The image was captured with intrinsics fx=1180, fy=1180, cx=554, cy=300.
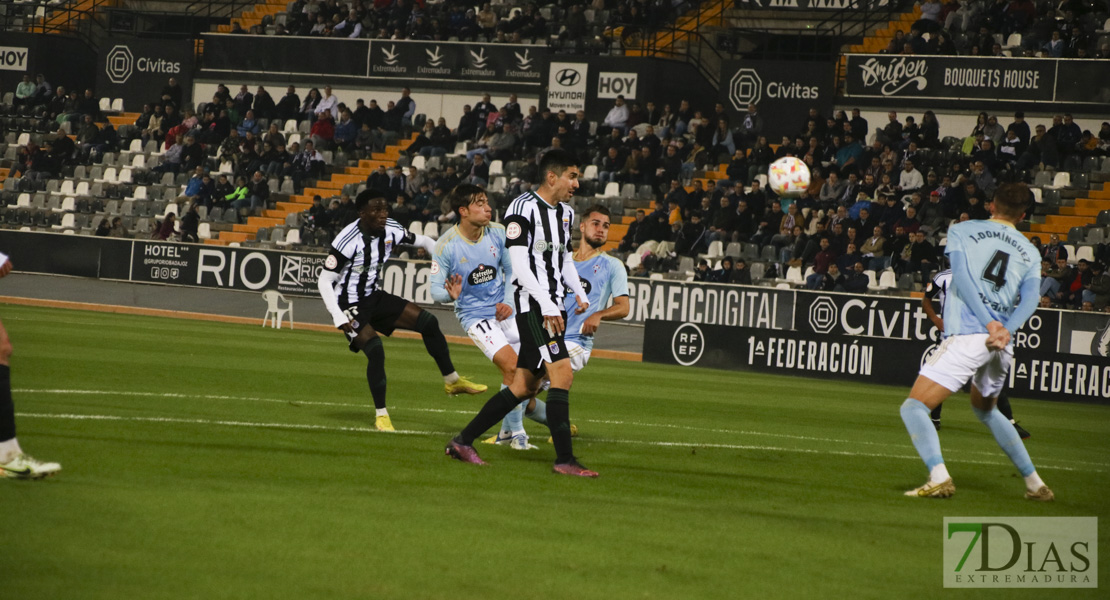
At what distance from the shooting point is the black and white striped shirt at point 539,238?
8070mm

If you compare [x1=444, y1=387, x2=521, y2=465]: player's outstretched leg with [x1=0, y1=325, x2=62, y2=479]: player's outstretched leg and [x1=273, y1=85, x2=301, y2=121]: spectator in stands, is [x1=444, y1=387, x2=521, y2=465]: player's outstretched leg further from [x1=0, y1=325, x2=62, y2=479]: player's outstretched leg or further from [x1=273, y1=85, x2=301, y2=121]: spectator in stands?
[x1=273, y1=85, x2=301, y2=121]: spectator in stands

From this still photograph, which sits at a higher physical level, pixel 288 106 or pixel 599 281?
pixel 288 106

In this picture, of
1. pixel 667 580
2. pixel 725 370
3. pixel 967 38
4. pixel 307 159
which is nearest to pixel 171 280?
pixel 307 159

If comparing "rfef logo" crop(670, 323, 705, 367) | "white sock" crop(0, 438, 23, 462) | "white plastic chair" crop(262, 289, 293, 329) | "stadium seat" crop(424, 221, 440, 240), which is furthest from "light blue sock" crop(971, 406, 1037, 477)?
"stadium seat" crop(424, 221, 440, 240)

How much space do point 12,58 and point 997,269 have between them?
40.9 m

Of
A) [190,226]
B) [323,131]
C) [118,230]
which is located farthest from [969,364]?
[323,131]

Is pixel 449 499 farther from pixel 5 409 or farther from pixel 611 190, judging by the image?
pixel 611 190

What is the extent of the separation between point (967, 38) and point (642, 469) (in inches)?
985

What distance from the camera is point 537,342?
819 centimetres

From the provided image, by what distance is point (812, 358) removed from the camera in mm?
21312

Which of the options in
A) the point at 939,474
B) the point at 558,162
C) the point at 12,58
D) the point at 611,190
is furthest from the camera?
the point at 12,58

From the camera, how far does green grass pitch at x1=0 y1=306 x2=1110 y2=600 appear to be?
17.0ft

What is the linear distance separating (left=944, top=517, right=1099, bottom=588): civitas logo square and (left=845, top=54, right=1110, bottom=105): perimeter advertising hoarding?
80.5 feet

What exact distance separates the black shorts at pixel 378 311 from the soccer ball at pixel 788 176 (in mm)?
14406
